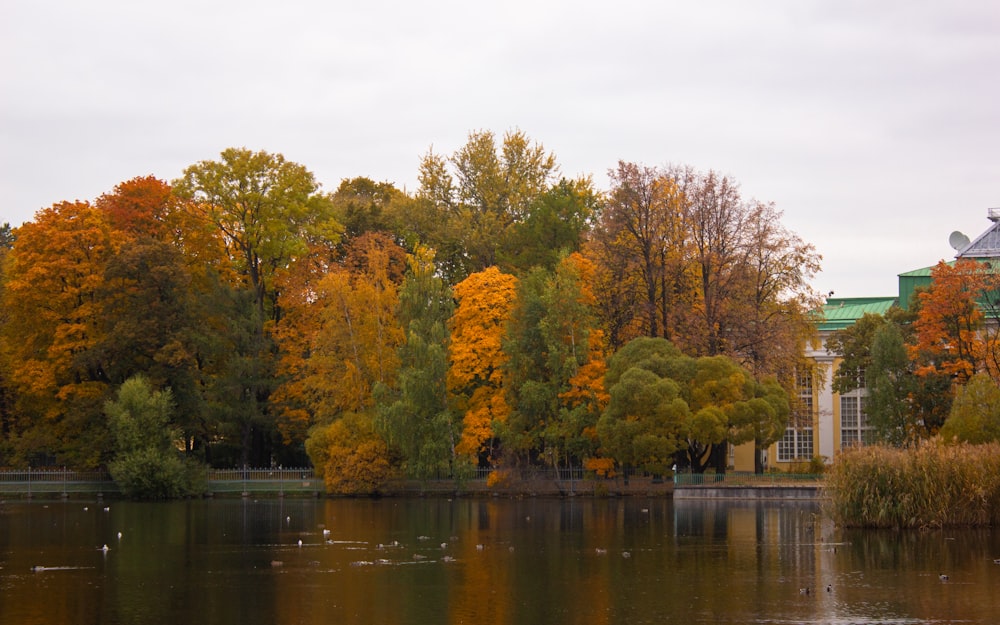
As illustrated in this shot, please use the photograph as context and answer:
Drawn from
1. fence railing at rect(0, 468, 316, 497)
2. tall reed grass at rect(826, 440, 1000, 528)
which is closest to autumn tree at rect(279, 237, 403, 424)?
fence railing at rect(0, 468, 316, 497)

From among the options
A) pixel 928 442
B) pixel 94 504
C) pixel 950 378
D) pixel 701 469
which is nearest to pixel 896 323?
pixel 950 378

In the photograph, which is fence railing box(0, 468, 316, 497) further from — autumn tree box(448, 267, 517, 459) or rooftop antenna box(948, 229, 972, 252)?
rooftop antenna box(948, 229, 972, 252)

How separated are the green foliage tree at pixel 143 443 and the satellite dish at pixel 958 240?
48859 mm

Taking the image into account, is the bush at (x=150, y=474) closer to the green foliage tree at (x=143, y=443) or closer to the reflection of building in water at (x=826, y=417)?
the green foliage tree at (x=143, y=443)

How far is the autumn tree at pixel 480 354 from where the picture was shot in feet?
189

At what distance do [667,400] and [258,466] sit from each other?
77.3ft

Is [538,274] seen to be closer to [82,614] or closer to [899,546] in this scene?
[899,546]

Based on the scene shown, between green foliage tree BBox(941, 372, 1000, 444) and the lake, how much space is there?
6.19 m

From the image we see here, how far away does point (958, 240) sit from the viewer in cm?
7844

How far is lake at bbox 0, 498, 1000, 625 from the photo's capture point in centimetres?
2158

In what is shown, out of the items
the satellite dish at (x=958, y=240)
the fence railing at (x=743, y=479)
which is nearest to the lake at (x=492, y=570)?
the fence railing at (x=743, y=479)

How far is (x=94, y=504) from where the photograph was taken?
53219mm

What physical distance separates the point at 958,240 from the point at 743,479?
31629 millimetres

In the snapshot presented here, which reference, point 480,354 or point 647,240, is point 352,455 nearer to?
point 480,354
